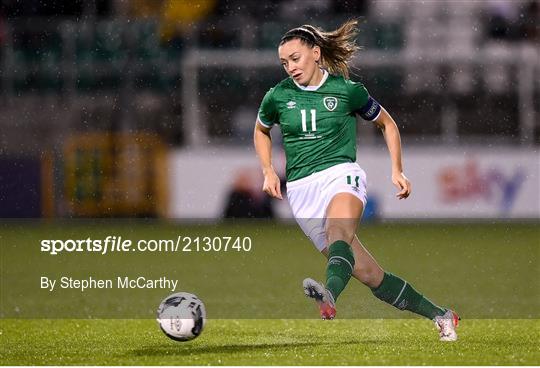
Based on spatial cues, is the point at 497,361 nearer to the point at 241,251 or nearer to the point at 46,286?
the point at 46,286

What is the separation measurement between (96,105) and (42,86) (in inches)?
52.0

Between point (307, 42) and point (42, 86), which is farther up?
point (307, 42)

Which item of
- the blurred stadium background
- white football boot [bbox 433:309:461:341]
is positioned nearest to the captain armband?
white football boot [bbox 433:309:461:341]

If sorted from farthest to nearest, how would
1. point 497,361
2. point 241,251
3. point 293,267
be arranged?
1. point 241,251
2. point 293,267
3. point 497,361

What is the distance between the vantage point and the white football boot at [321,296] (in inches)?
228

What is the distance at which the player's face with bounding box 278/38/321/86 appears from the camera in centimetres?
652

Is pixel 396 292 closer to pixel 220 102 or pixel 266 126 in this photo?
pixel 266 126

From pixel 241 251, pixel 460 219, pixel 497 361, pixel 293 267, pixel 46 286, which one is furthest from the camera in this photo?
pixel 460 219

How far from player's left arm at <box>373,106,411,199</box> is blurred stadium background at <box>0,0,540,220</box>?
11668 millimetres

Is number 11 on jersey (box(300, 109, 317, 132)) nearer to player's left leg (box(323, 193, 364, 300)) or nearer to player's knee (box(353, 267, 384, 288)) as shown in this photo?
player's left leg (box(323, 193, 364, 300))

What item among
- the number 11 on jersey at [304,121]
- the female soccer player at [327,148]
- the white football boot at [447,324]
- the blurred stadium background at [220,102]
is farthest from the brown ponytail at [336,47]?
the blurred stadium background at [220,102]

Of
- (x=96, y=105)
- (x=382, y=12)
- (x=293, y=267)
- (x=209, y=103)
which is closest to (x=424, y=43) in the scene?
(x=382, y=12)

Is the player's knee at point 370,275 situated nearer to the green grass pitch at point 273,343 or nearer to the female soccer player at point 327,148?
the female soccer player at point 327,148

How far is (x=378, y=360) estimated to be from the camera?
615 cm
